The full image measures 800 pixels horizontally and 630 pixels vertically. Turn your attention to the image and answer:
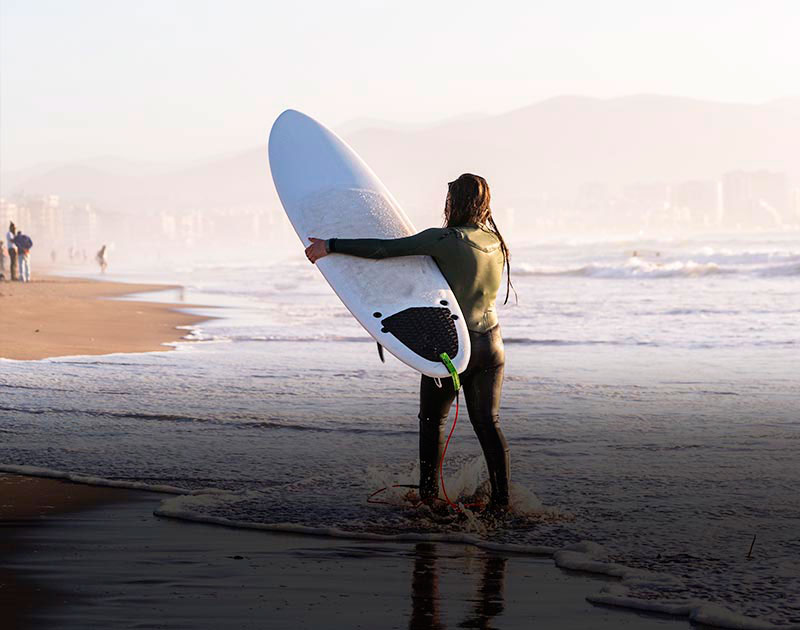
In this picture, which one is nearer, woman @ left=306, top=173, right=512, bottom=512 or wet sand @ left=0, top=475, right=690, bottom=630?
wet sand @ left=0, top=475, right=690, bottom=630

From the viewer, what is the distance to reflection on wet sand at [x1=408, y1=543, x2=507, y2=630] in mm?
3102

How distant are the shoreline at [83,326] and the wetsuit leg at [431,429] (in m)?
6.44

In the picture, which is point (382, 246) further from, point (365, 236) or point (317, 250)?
point (365, 236)

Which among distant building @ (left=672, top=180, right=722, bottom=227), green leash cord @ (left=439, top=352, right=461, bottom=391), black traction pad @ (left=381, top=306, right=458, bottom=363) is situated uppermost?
distant building @ (left=672, top=180, right=722, bottom=227)

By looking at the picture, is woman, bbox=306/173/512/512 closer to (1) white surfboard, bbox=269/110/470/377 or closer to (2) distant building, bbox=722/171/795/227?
(1) white surfboard, bbox=269/110/470/377

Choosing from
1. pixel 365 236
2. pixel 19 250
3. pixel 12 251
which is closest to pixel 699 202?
pixel 12 251

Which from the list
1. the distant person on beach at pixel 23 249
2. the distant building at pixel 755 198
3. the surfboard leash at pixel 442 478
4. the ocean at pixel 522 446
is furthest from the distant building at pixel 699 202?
the surfboard leash at pixel 442 478

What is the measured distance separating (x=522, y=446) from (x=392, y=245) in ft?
6.74

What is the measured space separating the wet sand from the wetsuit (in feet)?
1.81

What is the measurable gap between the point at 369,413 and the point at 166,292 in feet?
65.3

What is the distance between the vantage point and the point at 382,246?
4.45 m

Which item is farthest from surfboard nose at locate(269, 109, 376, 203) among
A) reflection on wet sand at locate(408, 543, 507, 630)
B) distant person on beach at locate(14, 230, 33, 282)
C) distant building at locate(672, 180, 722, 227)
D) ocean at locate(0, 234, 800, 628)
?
distant building at locate(672, 180, 722, 227)

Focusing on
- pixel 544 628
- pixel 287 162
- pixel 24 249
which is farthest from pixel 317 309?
pixel 544 628

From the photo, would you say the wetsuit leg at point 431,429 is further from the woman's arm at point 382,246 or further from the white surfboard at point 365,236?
the woman's arm at point 382,246
